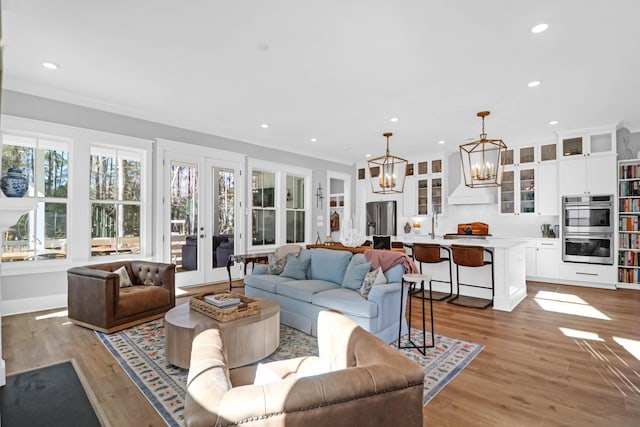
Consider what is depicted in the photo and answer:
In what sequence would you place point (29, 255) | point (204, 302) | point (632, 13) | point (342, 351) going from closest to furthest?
1. point (342, 351)
2. point (632, 13)
3. point (204, 302)
4. point (29, 255)

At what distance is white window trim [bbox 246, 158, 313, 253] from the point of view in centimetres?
672

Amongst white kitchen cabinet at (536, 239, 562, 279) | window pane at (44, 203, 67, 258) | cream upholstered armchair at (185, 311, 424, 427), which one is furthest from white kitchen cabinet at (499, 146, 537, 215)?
window pane at (44, 203, 67, 258)

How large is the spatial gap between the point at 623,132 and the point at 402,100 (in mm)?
4559

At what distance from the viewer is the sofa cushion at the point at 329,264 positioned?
13.4 feet

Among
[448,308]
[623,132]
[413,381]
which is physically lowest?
[448,308]

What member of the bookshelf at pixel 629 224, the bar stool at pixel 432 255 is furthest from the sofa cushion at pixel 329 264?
the bookshelf at pixel 629 224

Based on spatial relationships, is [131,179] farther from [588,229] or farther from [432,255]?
[588,229]

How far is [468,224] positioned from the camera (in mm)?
7668

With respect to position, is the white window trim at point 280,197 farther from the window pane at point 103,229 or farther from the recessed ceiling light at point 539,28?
the recessed ceiling light at point 539,28

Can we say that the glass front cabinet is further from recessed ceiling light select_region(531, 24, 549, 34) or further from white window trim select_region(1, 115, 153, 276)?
white window trim select_region(1, 115, 153, 276)

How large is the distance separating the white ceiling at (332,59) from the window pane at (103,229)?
1.45 m

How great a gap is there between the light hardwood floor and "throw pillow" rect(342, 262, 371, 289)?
3.34 ft

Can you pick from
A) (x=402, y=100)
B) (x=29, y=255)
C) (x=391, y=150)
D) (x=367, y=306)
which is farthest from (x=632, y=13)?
(x=29, y=255)

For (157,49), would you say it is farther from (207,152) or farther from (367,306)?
(367,306)
